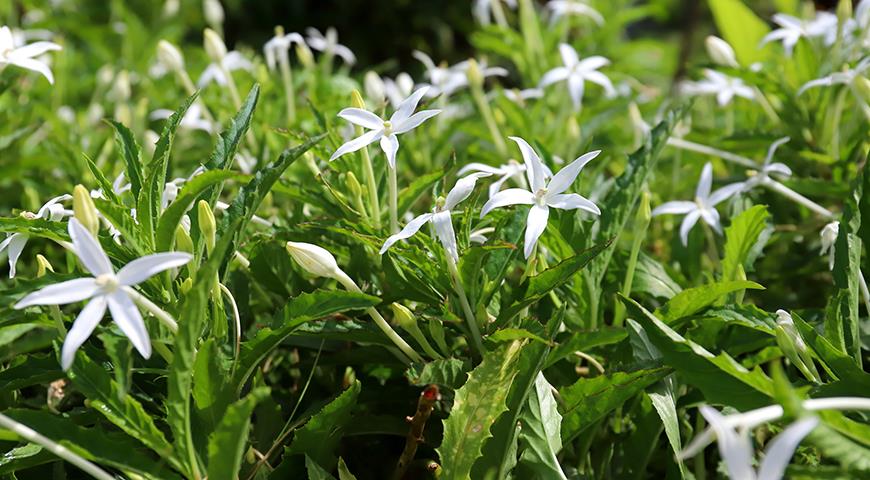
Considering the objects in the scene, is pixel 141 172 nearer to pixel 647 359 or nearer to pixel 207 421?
pixel 207 421

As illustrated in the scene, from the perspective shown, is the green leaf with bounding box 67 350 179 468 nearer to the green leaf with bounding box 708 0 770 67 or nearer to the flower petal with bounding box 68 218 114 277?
the flower petal with bounding box 68 218 114 277

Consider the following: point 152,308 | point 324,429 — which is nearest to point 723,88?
point 324,429

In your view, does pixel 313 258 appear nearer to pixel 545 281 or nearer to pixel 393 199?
pixel 393 199

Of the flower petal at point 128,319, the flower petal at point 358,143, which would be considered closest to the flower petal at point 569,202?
the flower petal at point 358,143

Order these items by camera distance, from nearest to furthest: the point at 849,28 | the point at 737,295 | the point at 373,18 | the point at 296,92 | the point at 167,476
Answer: the point at 167,476 → the point at 737,295 → the point at 849,28 → the point at 296,92 → the point at 373,18

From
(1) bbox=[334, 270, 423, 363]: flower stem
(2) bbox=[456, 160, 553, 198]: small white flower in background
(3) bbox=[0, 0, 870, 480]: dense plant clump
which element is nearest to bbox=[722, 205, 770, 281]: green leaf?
(3) bbox=[0, 0, 870, 480]: dense plant clump

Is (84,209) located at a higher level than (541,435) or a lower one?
higher

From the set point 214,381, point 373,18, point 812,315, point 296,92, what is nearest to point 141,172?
point 214,381
